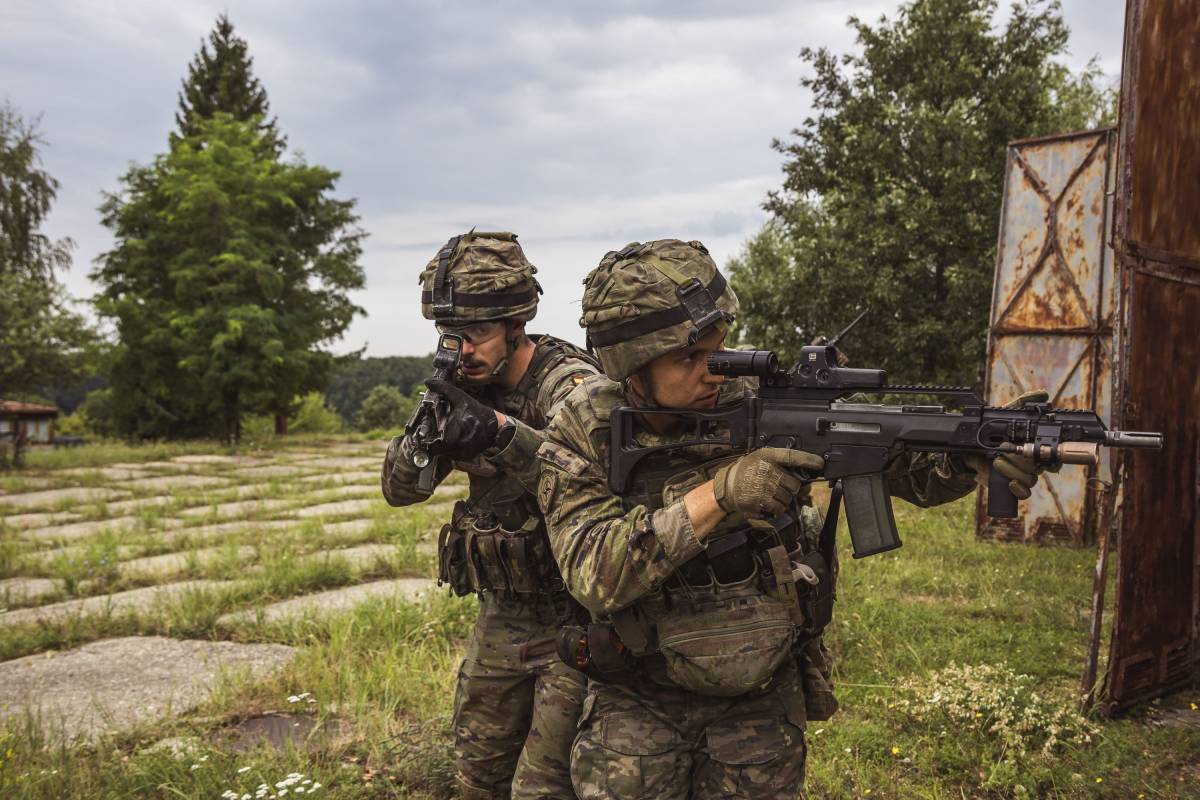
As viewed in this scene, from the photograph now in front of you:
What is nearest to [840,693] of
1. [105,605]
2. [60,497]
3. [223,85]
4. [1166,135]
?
[1166,135]

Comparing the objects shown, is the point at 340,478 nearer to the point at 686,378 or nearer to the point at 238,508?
the point at 238,508

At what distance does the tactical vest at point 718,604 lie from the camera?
7.34ft

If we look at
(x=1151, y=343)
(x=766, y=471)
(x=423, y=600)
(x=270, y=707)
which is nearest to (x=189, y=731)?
(x=270, y=707)

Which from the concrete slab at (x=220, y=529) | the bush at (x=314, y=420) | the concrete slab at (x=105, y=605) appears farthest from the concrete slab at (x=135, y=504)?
the bush at (x=314, y=420)

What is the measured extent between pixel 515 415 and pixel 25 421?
57.1ft

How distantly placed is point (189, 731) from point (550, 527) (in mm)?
2708

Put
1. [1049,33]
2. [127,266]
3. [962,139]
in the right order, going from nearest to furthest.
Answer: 1. [962,139]
2. [1049,33]
3. [127,266]

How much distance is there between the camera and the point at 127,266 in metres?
22.0

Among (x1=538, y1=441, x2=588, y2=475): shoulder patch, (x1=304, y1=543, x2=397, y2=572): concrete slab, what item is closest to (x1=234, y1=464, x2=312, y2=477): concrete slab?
(x1=304, y1=543, x2=397, y2=572): concrete slab

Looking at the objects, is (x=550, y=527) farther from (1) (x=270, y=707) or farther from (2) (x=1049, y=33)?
(2) (x=1049, y=33)

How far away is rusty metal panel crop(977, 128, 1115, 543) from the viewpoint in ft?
26.6

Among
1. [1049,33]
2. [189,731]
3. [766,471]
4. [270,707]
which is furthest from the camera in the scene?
[1049,33]

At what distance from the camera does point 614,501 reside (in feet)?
7.77

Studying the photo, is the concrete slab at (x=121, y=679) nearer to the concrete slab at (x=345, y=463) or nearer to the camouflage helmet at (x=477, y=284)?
the camouflage helmet at (x=477, y=284)
